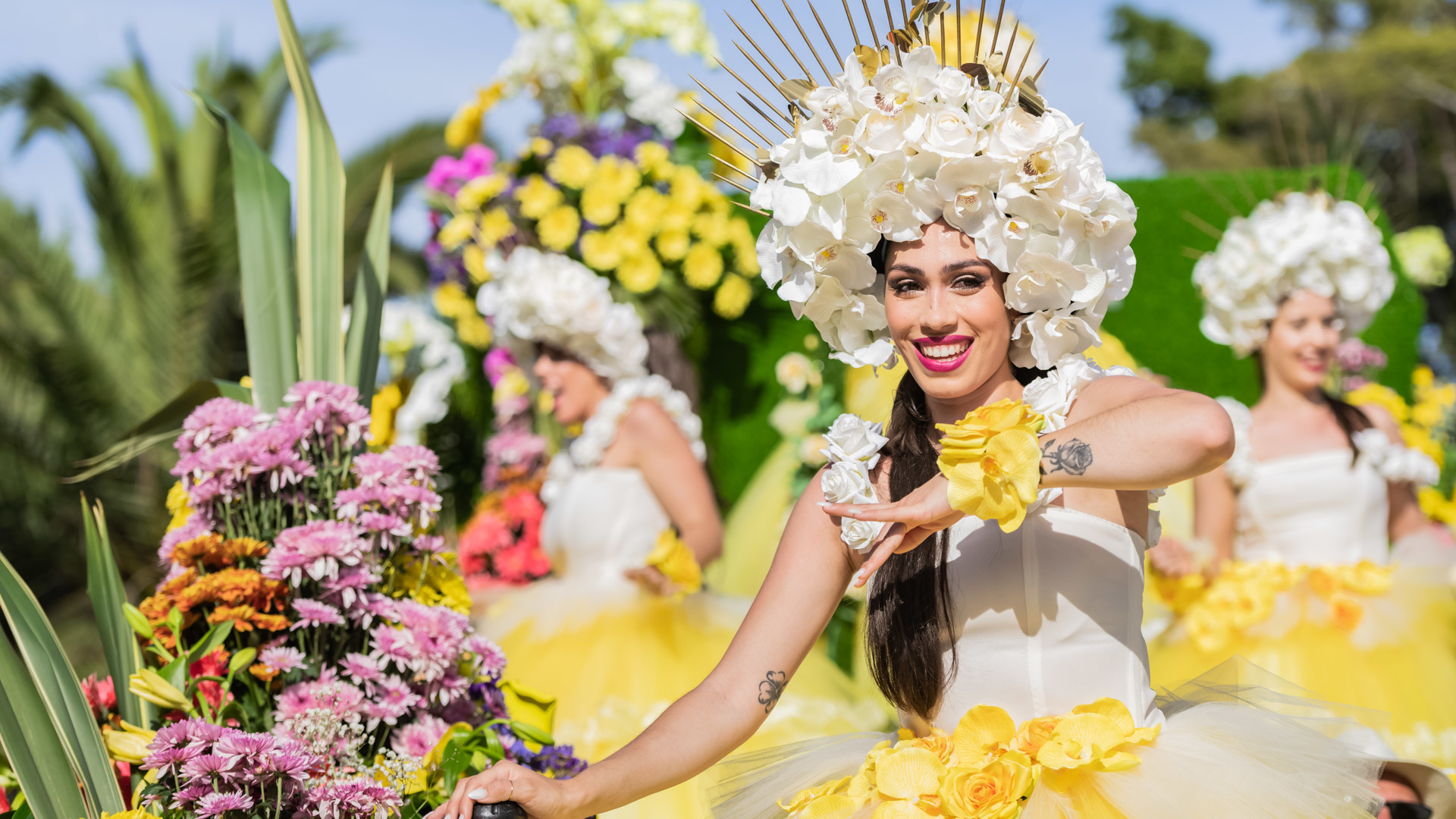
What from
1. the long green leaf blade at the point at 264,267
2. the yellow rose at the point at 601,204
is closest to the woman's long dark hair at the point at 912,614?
the long green leaf blade at the point at 264,267

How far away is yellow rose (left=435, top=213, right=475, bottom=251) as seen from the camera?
570 cm

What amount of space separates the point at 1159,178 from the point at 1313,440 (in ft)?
7.36

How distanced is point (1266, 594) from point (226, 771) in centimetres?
374

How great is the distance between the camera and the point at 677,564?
4430mm

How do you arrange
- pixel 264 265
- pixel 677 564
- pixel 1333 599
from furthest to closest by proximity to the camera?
pixel 677 564 < pixel 1333 599 < pixel 264 265

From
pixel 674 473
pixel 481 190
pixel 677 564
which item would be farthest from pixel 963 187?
pixel 481 190

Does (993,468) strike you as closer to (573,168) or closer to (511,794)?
(511,794)

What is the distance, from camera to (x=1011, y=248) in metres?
2.05

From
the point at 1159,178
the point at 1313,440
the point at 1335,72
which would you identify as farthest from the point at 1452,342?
the point at 1313,440

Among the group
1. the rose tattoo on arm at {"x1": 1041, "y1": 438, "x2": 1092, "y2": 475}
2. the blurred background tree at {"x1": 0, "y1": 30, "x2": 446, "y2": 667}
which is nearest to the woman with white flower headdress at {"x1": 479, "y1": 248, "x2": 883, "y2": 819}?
the rose tattoo on arm at {"x1": 1041, "y1": 438, "x2": 1092, "y2": 475}

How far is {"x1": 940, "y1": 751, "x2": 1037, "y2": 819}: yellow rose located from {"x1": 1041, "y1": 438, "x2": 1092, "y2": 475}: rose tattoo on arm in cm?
50

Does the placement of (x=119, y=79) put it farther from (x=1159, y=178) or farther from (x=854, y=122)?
(x=854, y=122)

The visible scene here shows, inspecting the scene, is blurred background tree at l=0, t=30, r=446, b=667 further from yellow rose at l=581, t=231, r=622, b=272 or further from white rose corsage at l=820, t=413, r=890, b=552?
white rose corsage at l=820, t=413, r=890, b=552

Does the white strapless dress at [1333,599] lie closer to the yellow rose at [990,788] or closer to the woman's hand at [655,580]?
the woman's hand at [655,580]
